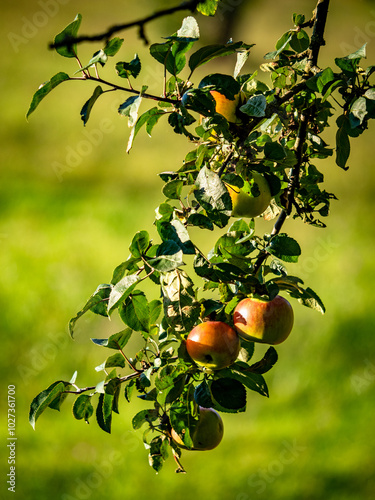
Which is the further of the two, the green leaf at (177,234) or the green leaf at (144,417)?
the green leaf at (144,417)

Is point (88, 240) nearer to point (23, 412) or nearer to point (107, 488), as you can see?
point (23, 412)

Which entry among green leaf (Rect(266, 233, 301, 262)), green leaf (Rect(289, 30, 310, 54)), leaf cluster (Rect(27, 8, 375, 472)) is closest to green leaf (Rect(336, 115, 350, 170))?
leaf cluster (Rect(27, 8, 375, 472))

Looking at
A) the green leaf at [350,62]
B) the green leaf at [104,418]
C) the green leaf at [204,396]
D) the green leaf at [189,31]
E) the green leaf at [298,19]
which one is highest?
the green leaf at [298,19]

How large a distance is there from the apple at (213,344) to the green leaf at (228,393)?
0.9 inches

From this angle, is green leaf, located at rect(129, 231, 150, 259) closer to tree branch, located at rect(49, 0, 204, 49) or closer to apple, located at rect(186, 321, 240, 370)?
apple, located at rect(186, 321, 240, 370)

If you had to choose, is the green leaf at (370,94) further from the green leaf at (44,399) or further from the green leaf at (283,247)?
the green leaf at (44,399)

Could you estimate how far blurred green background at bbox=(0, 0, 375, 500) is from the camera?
1.81 m

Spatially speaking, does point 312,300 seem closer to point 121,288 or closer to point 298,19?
point 121,288

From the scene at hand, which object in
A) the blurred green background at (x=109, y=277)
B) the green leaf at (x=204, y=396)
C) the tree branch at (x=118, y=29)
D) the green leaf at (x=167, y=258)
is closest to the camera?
the tree branch at (x=118, y=29)

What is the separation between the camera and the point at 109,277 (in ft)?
7.93

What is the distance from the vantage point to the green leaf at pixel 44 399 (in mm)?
737

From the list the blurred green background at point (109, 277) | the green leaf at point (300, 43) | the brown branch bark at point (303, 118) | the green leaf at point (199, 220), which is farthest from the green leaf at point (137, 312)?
the blurred green background at point (109, 277)

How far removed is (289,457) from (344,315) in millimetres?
633

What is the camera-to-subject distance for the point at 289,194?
0.84 meters
